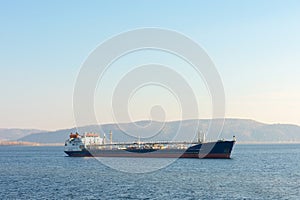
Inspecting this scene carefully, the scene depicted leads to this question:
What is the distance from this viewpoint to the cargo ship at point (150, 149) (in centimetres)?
14075

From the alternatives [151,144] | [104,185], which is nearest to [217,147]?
[151,144]

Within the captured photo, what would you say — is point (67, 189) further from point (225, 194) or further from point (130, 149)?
point (130, 149)

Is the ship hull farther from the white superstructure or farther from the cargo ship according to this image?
the white superstructure

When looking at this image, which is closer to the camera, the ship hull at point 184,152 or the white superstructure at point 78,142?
the ship hull at point 184,152

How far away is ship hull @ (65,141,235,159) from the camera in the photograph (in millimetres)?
140250

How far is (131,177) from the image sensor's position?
86000 mm

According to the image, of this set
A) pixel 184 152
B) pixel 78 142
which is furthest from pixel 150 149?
pixel 78 142

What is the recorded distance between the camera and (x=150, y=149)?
514 feet

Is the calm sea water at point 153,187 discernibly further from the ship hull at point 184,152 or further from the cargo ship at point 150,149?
the cargo ship at point 150,149

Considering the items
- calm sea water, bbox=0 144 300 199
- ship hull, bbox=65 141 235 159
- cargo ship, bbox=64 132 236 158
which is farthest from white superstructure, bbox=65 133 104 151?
calm sea water, bbox=0 144 300 199

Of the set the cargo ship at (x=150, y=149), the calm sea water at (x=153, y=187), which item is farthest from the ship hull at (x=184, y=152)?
the calm sea water at (x=153, y=187)

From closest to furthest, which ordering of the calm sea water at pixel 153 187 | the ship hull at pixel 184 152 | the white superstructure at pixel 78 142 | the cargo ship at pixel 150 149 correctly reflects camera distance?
the calm sea water at pixel 153 187 < the ship hull at pixel 184 152 < the cargo ship at pixel 150 149 < the white superstructure at pixel 78 142

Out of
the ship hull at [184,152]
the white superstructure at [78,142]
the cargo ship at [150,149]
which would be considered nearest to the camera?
the ship hull at [184,152]

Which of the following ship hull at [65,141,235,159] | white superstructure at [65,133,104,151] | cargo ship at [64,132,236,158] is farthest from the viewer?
white superstructure at [65,133,104,151]
